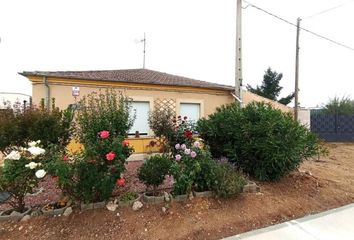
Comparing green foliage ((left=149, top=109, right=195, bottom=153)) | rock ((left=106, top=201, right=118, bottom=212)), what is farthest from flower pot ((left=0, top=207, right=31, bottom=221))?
green foliage ((left=149, top=109, right=195, bottom=153))

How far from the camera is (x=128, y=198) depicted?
490cm

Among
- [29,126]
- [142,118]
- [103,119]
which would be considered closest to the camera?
[103,119]

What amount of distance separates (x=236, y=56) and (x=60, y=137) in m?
6.30

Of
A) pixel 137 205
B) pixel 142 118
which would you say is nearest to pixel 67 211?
A: pixel 137 205

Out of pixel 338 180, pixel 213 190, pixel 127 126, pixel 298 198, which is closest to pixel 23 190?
pixel 127 126

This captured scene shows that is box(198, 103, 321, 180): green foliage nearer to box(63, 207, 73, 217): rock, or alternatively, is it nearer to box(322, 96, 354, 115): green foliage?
box(63, 207, 73, 217): rock

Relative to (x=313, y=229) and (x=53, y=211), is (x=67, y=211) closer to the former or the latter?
(x=53, y=211)

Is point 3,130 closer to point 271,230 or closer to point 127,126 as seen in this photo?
point 127,126

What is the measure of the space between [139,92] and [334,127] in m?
15.6

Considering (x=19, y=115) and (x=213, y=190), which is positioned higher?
(x=19, y=115)

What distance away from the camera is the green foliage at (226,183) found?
17.5 ft

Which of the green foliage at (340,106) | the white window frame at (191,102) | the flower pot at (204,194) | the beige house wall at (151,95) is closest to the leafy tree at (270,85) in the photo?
the green foliage at (340,106)

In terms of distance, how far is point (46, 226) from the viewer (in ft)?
14.0

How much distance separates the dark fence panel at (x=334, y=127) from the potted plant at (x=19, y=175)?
64.1ft
